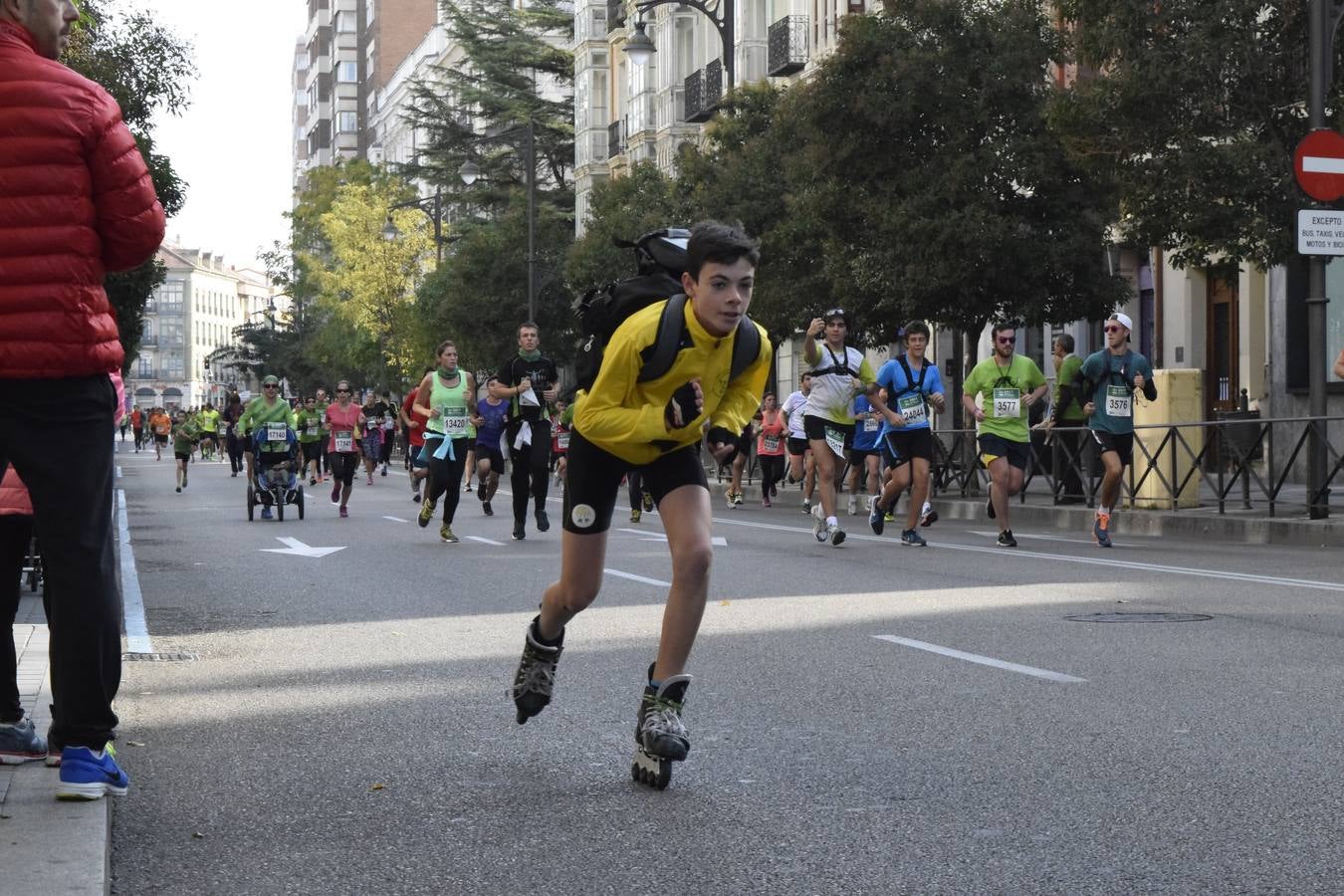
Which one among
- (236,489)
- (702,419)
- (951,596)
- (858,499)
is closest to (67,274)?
(702,419)

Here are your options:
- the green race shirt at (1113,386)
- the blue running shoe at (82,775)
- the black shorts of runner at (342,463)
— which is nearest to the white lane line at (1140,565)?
the green race shirt at (1113,386)

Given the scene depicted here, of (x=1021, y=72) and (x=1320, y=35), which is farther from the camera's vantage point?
(x=1021, y=72)

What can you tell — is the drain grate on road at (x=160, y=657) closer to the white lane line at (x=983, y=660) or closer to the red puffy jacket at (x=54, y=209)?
the white lane line at (x=983, y=660)

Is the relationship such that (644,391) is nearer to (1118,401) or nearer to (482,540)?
(1118,401)

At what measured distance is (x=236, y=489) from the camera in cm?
3778

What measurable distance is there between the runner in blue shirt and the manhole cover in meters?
6.59

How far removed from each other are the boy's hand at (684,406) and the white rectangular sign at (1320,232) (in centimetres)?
1379

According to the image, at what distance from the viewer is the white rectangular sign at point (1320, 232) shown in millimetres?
18812

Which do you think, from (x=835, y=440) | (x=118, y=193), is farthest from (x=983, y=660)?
(x=835, y=440)

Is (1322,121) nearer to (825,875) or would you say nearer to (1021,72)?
(1021,72)

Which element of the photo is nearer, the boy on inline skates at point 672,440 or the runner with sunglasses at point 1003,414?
the boy on inline skates at point 672,440

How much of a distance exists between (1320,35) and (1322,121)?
30.6 inches

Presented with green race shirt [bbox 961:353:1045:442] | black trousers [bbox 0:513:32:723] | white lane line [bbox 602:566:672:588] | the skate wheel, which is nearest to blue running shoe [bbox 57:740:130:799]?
black trousers [bbox 0:513:32:723]

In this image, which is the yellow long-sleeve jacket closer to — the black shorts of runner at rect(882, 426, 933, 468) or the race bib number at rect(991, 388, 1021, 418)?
the race bib number at rect(991, 388, 1021, 418)
